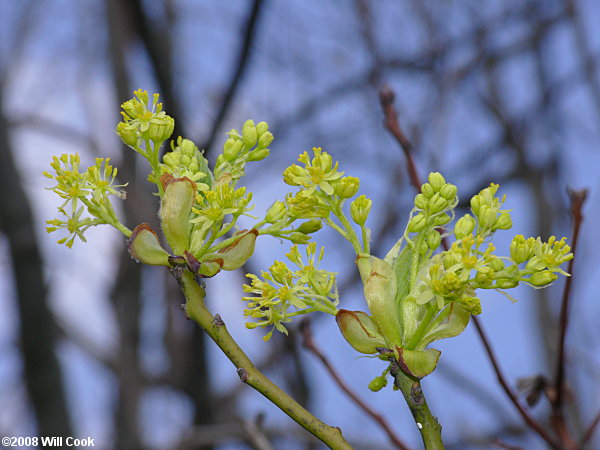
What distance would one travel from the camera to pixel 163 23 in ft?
14.2

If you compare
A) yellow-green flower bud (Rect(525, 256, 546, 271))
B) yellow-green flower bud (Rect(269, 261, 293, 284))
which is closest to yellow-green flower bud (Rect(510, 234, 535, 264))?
yellow-green flower bud (Rect(525, 256, 546, 271))

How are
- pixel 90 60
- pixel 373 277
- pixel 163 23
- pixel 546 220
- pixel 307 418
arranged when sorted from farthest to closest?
pixel 90 60 → pixel 546 220 → pixel 163 23 → pixel 373 277 → pixel 307 418

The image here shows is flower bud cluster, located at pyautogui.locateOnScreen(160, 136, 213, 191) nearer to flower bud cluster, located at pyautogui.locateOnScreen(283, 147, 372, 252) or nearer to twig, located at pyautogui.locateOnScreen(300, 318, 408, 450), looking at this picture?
flower bud cluster, located at pyautogui.locateOnScreen(283, 147, 372, 252)

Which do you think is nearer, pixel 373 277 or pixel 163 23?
pixel 373 277

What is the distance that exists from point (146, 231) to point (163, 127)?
0.60 ft

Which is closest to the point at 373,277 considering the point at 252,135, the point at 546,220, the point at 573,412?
the point at 252,135

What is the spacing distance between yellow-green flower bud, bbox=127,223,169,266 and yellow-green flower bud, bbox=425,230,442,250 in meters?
0.41

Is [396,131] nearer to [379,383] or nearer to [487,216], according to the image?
[487,216]

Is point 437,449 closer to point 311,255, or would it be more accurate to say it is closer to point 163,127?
point 311,255

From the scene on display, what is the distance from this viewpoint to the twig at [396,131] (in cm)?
157

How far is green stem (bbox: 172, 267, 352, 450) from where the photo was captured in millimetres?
910

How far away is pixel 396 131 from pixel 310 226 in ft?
2.00

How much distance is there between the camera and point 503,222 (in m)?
1.05

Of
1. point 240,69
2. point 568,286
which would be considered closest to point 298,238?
point 568,286
